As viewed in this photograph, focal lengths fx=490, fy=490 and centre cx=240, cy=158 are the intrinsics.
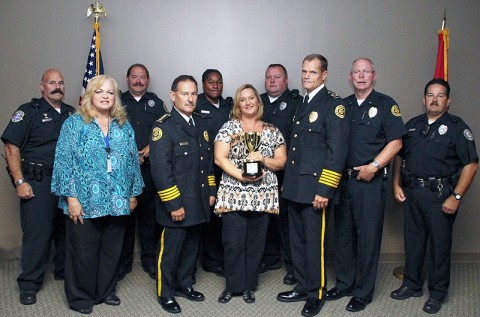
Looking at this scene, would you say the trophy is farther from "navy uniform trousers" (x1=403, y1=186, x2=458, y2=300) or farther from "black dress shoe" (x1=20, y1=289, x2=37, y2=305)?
"black dress shoe" (x1=20, y1=289, x2=37, y2=305)

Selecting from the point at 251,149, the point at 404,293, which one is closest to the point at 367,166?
the point at 251,149

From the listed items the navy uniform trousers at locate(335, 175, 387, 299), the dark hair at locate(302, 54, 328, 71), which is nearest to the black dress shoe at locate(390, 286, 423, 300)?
the navy uniform trousers at locate(335, 175, 387, 299)

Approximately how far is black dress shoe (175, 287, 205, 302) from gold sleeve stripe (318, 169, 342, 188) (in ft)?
4.14

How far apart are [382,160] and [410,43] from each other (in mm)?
1777

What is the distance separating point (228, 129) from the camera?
3.44 metres

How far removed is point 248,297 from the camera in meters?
3.60

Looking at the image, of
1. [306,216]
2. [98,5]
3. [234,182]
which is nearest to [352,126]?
[306,216]

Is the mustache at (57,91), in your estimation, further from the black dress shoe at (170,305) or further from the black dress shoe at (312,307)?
the black dress shoe at (312,307)

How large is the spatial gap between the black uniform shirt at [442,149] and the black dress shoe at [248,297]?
1.49 metres

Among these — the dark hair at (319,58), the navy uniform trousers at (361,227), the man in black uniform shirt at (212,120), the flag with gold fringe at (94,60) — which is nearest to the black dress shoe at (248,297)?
the man in black uniform shirt at (212,120)

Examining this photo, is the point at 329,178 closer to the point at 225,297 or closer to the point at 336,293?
the point at 336,293

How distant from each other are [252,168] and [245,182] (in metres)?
0.20

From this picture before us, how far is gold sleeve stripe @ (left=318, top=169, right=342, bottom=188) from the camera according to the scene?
324cm

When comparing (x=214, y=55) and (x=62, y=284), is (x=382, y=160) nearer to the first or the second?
(x=214, y=55)
